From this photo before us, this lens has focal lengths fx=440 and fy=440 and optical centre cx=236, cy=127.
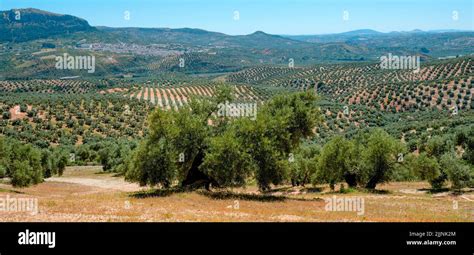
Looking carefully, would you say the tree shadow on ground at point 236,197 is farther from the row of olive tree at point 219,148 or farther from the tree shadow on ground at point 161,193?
the tree shadow on ground at point 161,193

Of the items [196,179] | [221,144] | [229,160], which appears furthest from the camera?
[196,179]

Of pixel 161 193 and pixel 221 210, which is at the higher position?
pixel 221 210

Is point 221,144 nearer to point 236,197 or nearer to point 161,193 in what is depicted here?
point 236,197

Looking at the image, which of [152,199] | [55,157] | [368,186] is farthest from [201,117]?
[55,157]

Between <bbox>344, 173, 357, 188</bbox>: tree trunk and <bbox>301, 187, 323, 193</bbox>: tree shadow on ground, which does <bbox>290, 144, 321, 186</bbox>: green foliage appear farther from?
<bbox>344, 173, 357, 188</bbox>: tree trunk

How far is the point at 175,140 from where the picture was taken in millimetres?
37438

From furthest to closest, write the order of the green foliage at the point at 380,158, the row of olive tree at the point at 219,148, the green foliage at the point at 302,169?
the green foliage at the point at 302,169 < the green foliage at the point at 380,158 < the row of olive tree at the point at 219,148

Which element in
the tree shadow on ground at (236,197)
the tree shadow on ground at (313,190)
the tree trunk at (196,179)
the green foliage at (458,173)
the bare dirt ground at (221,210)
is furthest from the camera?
the tree shadow on ground at (313,190)

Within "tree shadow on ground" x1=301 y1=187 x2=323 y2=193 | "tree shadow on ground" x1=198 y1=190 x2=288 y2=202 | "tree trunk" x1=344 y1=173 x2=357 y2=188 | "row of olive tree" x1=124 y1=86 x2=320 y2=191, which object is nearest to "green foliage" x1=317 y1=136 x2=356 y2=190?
"tree trunk" x1=344 y1=173 x2=357 y2=188

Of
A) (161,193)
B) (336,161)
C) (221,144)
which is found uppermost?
(221,144)

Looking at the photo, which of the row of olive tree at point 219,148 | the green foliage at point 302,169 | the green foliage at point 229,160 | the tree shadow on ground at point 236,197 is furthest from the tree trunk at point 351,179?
the green foliage at point 229,160

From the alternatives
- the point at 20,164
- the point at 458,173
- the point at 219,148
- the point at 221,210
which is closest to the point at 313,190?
the point at 458,173
